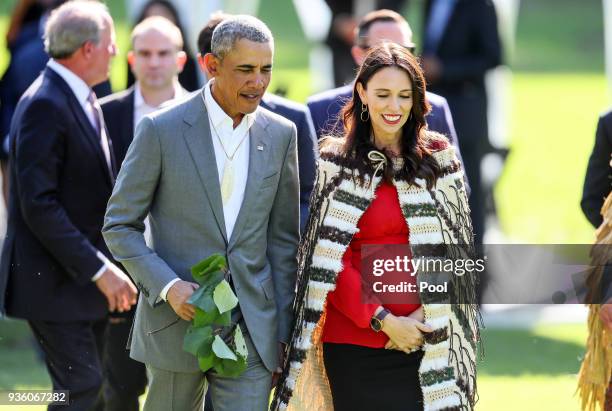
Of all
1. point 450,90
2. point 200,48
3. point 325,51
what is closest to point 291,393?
point 200,48

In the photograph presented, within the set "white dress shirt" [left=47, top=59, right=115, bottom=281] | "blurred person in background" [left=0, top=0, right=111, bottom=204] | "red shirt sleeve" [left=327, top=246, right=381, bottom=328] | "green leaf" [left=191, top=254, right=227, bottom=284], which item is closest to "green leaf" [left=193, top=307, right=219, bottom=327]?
"green leaf" [left=191, top=254, right=227, bottom=284]

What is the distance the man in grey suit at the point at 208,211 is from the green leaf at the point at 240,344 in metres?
0.07

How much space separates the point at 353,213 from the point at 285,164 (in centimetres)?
36

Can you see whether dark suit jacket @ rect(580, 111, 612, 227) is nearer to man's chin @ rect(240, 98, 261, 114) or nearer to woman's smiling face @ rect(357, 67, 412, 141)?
woman's smiling face @ rect(357, 67, 412, 141)

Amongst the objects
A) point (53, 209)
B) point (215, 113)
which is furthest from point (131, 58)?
point (215, 113)

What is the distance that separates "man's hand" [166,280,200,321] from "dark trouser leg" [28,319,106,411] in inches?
55.8

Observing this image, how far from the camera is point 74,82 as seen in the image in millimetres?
6980

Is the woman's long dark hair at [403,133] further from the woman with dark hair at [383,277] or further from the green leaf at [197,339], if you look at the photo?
the green leaf at [197,339]

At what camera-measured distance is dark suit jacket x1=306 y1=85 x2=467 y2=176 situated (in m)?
7.13

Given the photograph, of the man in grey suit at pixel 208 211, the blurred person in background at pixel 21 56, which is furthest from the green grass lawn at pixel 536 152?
the man in grey suit at pixel 208 211

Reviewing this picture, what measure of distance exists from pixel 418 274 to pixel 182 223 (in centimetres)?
97

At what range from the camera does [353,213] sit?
18.8 ft

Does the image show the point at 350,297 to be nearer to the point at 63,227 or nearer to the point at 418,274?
the point at 418,274

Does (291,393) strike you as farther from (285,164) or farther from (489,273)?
(489,273)
